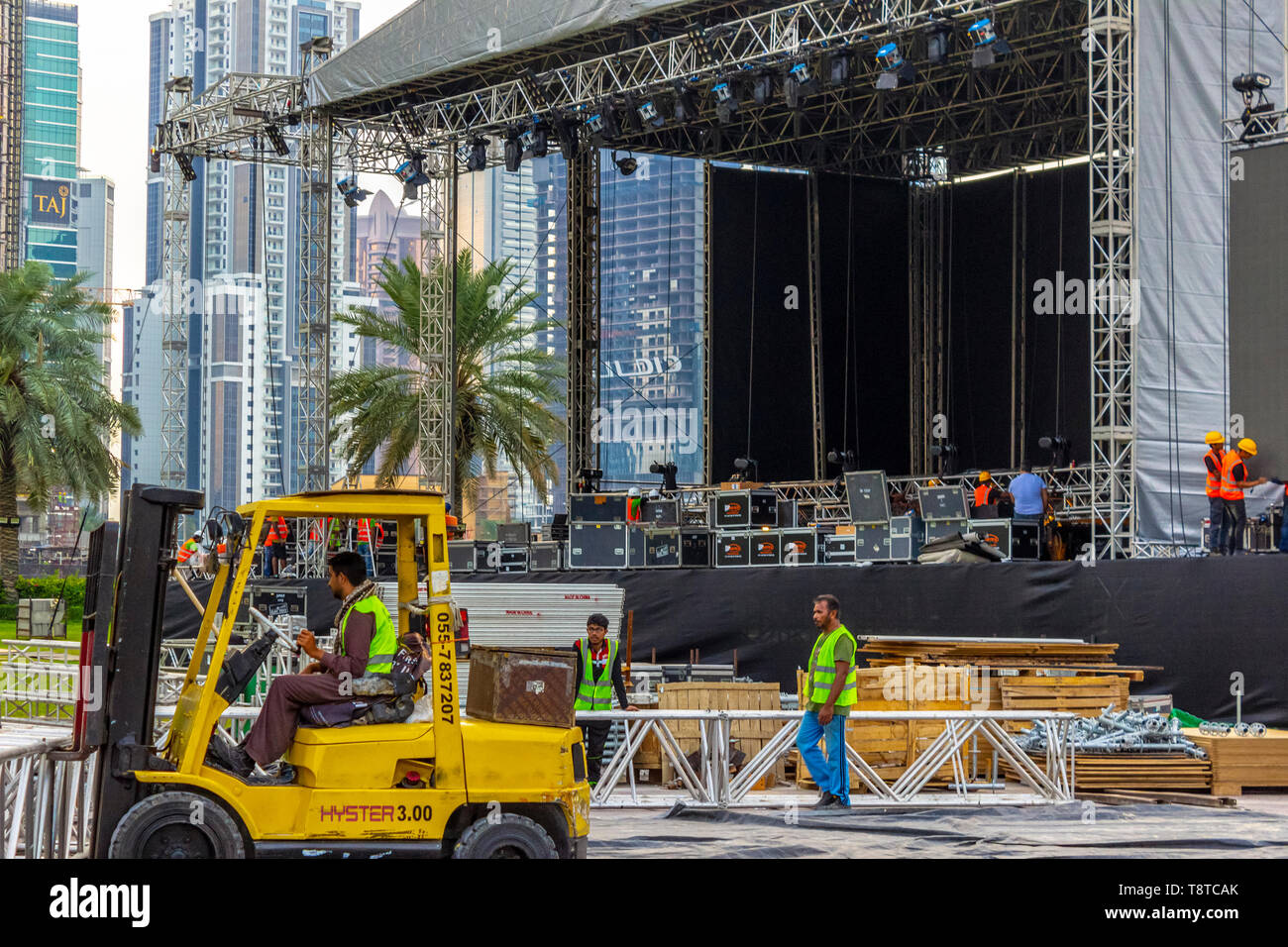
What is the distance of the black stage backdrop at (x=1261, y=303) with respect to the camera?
21031 mm

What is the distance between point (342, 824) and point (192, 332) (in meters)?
180

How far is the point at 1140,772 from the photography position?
1561cm

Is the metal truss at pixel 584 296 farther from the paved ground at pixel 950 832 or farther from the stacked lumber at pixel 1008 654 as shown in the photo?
the paved ground at pixel 950 832

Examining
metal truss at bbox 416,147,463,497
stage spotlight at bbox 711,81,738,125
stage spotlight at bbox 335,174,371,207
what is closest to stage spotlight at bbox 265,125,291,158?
stage spotlight at bbox 335,174,371,207

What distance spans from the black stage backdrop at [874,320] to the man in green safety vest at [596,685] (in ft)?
67.2

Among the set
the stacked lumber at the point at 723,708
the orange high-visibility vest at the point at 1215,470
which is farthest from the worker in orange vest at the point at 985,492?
the stacked lumber at the point at 723,708

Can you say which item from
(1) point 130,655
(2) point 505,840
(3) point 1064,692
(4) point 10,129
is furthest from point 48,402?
(4) point 10,129

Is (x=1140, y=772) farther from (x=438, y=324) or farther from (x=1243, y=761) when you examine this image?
(x=438, y=324)

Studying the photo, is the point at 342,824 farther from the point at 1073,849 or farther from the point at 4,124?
the point at 4,124

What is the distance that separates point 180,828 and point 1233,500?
14.6 meters

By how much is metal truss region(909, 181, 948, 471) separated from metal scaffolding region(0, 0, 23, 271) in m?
74.7

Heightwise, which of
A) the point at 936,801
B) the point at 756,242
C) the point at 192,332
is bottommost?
the point at 936,801
